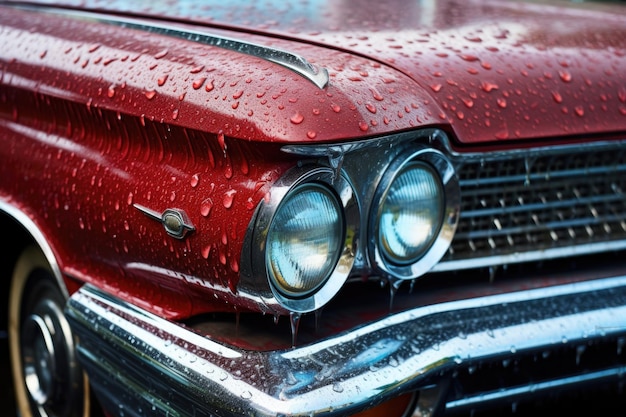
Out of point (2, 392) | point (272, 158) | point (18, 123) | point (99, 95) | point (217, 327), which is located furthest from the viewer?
point (2, 392)

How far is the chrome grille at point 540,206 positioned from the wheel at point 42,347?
96cm

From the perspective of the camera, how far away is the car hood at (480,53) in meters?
1.86

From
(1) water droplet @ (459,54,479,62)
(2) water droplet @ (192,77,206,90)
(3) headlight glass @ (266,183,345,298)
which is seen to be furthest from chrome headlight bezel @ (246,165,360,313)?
(1) water droplet @ (459,54,479,62)

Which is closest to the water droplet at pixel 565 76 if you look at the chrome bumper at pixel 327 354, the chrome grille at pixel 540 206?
the chrome grille at pixel 540 206

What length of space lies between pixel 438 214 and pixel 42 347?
1112 millimetres

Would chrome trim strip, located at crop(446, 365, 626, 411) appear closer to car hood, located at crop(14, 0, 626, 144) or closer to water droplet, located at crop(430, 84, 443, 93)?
car hood, located at crop(14, 0, 626, 144)

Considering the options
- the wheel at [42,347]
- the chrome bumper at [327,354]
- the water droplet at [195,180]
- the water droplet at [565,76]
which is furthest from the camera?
the wheel at [42,347]

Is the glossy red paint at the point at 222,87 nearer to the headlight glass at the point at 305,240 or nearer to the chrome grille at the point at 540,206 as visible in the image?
the headlight glass at the point at 305,240

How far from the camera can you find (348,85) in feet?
5.53

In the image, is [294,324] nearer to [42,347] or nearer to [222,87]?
[222,87]

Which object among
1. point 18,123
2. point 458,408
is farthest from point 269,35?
point 458,408

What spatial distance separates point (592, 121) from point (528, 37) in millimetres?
334

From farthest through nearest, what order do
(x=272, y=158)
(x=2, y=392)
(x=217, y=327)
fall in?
(x=2, y=392) → (x=217, y=327) → (x=272, y=158)

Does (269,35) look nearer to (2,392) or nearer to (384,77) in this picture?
(384,77)
